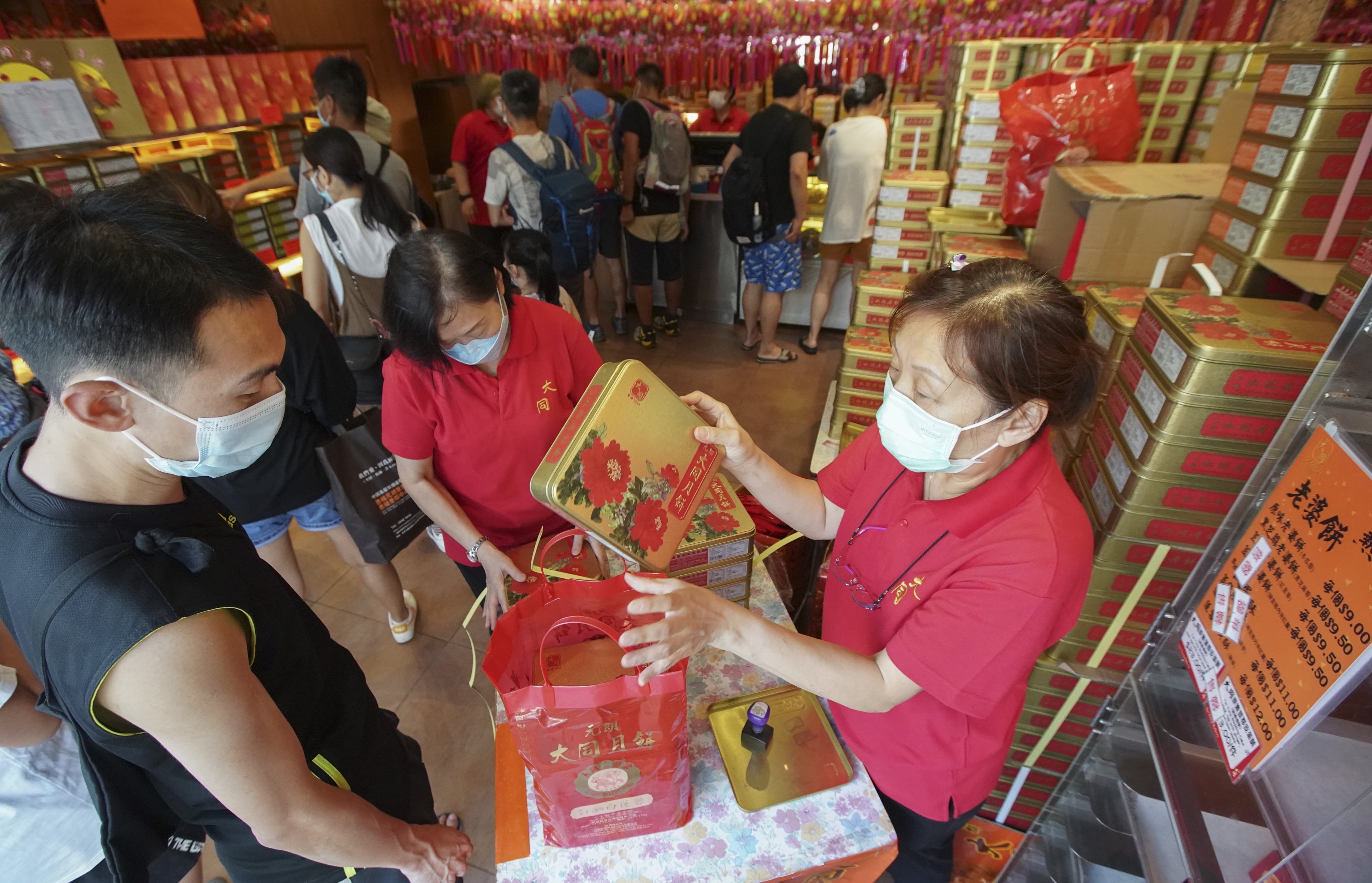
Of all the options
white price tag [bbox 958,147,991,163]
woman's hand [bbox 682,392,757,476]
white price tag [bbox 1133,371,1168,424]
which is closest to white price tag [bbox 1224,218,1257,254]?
white price tag [bbox 1133,371,1168,424]

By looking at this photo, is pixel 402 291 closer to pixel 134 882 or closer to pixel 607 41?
pixel 134 882

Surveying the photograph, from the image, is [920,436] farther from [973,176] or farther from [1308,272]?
[973,176]

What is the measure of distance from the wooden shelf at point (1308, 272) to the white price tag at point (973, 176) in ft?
5.68

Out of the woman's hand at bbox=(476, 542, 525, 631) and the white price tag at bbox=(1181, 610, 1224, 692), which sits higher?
the white price tag at bbox=(1181, 610, 1224, 692)

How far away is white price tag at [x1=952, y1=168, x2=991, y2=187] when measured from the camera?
2.76 metres

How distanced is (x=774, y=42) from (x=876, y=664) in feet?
19.4

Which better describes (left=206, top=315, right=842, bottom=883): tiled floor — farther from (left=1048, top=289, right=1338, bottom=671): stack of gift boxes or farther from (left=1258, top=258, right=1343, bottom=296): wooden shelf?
(left=1258, top=258, right=1343, bottom=296): wooden shelf

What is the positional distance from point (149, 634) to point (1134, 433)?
5.44 feet

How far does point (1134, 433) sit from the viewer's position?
127cm

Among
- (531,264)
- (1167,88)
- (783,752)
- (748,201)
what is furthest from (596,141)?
(783,752)

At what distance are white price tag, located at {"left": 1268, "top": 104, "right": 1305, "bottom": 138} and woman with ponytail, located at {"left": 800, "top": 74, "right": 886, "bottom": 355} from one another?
2532 mm

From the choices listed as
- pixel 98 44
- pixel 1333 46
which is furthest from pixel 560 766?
pixel 98 44

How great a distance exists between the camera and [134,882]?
92 centimetres

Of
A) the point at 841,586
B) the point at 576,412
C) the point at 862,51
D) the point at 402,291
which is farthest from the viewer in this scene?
the point at 862,51
